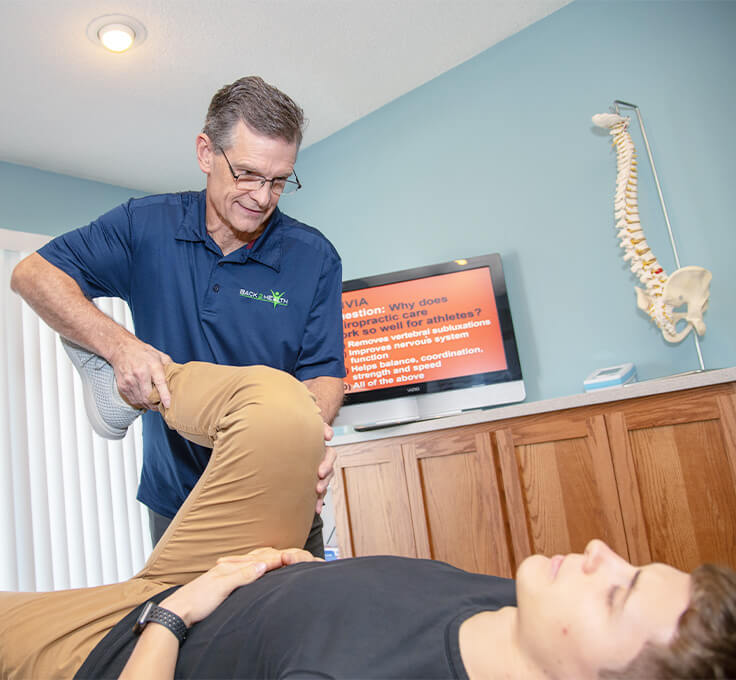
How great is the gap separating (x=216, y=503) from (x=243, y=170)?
808mm

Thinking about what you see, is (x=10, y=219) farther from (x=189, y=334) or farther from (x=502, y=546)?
(x=502, y=546)

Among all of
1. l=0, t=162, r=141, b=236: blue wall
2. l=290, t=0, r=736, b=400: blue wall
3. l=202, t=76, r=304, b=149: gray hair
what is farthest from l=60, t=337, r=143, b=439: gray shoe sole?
l=0, t=162, r=141, b=236: blue wall

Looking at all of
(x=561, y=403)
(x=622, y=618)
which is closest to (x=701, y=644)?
(x=622, y=618)

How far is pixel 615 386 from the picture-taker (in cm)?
227

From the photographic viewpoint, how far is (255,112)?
148 centimetres

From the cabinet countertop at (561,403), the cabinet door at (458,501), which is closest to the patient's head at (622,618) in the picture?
the cabinet countertop at (561,403)

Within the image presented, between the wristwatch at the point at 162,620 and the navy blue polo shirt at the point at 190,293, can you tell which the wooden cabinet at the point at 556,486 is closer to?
the navy blue polo shirt at the point at 190,293

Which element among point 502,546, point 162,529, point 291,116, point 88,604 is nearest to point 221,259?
point 291,116

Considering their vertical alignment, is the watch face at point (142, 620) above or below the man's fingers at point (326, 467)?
below

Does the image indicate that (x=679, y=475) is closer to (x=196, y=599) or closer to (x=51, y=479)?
(x=196, y=599)

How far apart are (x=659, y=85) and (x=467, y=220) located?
101 centimetres

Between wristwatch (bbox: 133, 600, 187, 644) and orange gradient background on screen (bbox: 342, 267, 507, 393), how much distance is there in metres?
2.05

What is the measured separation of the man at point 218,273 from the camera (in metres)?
1.48

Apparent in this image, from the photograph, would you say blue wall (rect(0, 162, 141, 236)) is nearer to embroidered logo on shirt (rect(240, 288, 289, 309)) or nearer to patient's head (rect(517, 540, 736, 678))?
embroidered logo on shirt (rect(240, 288, 289, 309))
